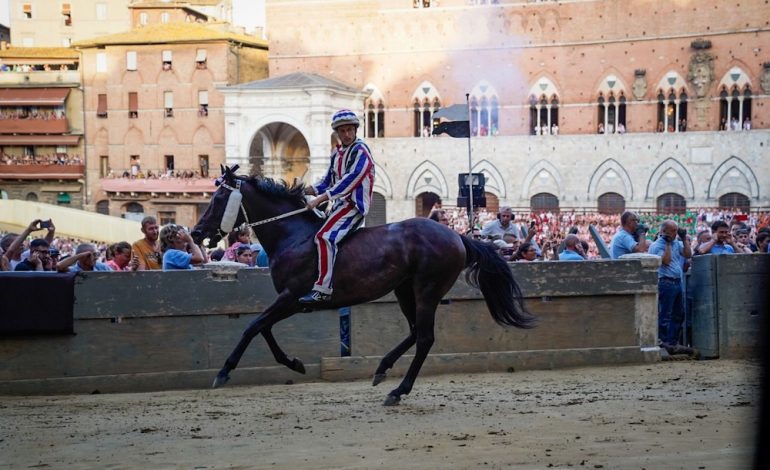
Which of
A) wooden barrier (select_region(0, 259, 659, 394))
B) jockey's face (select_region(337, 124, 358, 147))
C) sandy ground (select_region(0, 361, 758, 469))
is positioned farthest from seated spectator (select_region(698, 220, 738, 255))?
jockey's face (select_region(337, 124, 358, 147))

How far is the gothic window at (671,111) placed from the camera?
156 feet

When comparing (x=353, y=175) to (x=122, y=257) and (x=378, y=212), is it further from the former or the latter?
(x=378, y=212)

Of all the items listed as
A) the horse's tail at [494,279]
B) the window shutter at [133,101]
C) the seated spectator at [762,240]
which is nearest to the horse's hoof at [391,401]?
the horse's tail at [494,279]

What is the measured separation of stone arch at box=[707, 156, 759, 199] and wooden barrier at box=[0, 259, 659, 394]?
115ft

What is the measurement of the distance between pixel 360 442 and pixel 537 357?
537cm

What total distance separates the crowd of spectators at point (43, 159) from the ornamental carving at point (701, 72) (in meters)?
35.3

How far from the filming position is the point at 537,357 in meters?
13.2

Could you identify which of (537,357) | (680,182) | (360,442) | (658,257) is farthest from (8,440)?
(680,182)

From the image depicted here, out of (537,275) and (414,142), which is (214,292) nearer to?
(537,275)

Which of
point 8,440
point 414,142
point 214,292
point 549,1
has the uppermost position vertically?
point 549,1

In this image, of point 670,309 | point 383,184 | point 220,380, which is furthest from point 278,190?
point 383,184

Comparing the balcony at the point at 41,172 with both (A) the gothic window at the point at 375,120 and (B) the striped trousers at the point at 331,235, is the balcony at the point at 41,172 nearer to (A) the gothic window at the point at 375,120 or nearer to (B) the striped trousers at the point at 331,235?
(A) the gothic window at the point at 375,120

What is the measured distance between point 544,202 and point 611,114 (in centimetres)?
522

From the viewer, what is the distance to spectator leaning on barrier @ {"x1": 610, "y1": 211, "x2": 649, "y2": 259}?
47.3ft
